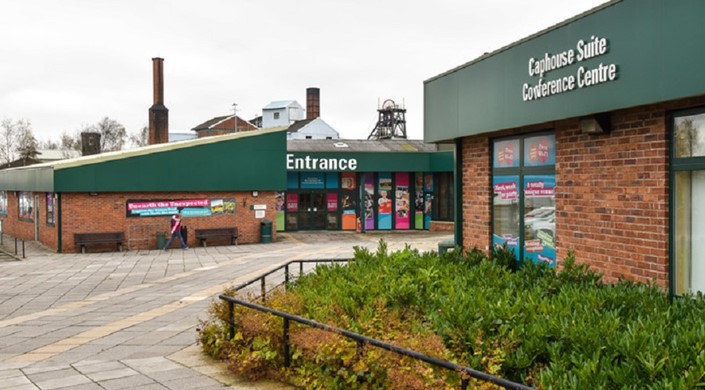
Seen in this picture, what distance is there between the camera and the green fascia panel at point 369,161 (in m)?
31.0

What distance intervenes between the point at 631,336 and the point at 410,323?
2.49 metres

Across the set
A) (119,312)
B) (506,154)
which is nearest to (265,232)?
(119,312)

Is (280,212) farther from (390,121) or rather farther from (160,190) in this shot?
(390,121)

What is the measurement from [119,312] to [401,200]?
22501 mm

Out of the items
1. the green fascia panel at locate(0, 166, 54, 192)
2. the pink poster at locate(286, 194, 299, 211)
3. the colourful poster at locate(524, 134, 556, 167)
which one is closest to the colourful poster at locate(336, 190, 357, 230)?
the pink poster at locate(286, 194, 299, 211)

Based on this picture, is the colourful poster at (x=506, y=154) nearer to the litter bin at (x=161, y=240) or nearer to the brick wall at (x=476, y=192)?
the brick wall at (x=476, y=192)

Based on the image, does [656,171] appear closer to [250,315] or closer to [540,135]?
[540,135]

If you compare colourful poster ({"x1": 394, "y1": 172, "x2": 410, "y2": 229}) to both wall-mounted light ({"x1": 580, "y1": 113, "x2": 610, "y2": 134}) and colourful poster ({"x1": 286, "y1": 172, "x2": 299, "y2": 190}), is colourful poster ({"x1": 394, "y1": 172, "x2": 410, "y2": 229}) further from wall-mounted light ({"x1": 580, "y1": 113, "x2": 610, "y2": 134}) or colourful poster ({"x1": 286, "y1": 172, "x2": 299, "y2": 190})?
wall-mounted light ({"x1": 580, "y1": 113, "x2": 610, "y2": 134})

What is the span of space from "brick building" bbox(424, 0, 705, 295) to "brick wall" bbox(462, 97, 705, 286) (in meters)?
0.01

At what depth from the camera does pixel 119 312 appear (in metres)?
12.6

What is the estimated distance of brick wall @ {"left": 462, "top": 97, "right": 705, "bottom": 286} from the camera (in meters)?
6.86

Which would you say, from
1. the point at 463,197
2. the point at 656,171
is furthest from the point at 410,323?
the point at 463,197

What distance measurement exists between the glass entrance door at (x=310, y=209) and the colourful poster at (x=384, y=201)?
2.88 meters

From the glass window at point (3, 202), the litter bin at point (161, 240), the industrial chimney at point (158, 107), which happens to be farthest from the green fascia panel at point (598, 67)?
the industrial chimney at point (158, 107)
